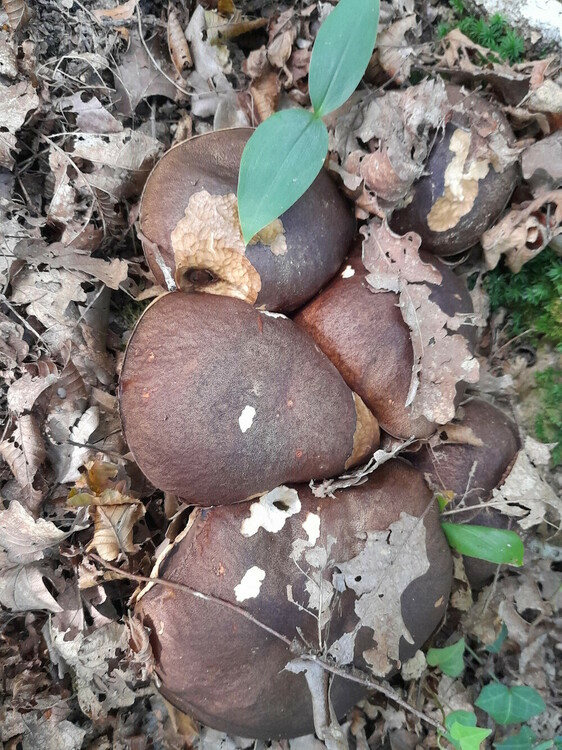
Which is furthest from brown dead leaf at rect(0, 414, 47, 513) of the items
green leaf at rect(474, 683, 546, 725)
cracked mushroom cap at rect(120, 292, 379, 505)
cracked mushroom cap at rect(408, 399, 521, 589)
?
green leaf at rect(474, 683, 546, 725)

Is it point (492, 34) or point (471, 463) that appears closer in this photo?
point (471, 463)

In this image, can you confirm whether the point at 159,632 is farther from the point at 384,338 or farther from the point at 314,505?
the point at 384,338

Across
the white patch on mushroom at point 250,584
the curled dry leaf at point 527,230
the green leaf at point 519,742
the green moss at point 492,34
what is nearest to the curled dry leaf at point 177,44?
the green moss at point 492,34

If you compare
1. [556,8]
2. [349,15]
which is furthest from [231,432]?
[556,8]

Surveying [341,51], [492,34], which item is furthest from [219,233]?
[492,34]

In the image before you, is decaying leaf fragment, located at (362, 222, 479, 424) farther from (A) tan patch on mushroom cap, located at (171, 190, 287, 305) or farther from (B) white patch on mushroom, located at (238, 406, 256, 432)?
(B) white patch on mushroom, located at (238, 406, 256, 432)

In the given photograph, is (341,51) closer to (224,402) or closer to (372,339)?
(372,339)

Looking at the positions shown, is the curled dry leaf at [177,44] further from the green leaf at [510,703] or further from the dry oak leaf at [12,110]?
the green leaf at [510,703]
